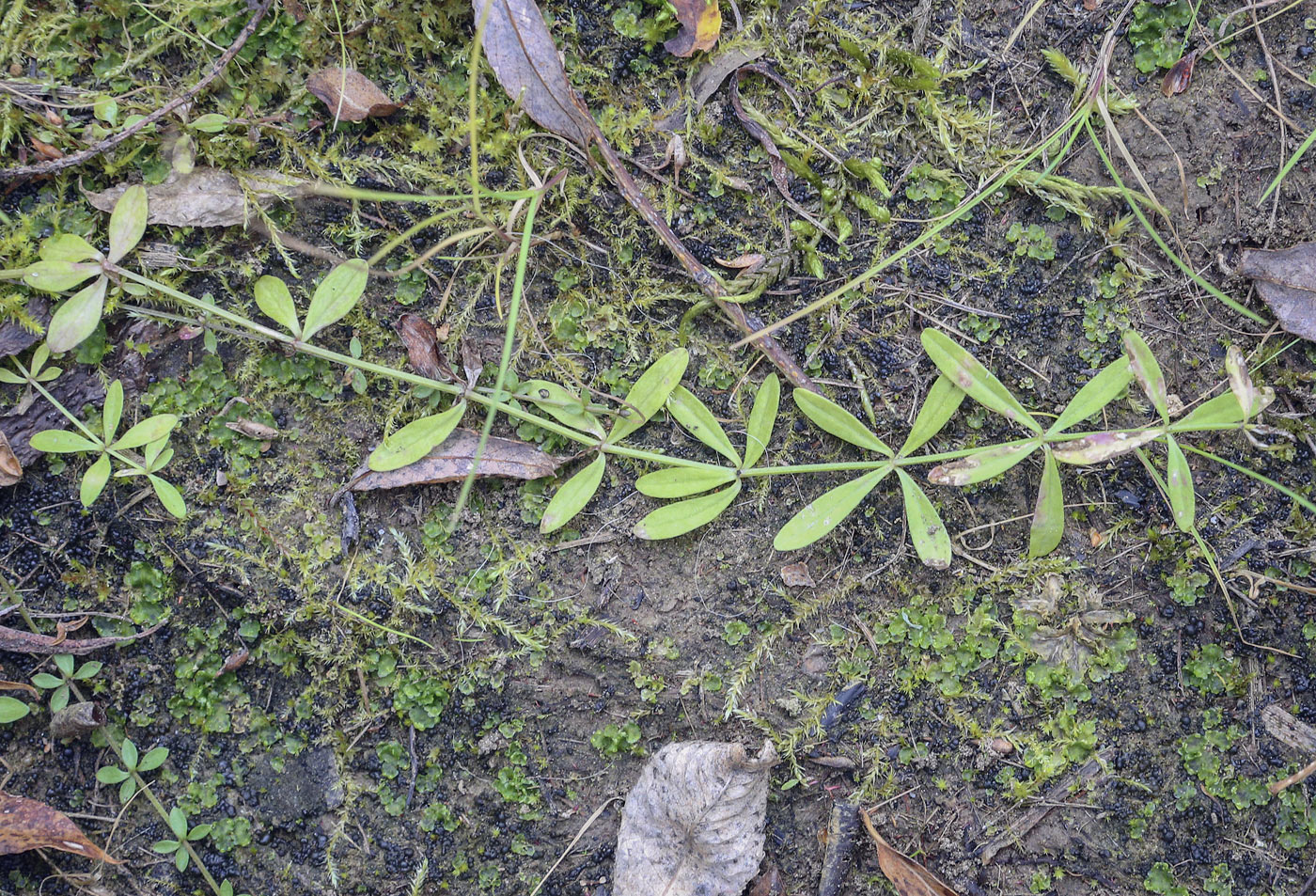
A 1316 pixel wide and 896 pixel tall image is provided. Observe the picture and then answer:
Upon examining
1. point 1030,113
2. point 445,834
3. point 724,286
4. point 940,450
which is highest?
point 1030,113

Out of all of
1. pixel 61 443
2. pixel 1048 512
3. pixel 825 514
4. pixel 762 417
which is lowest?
pixel 1048 512

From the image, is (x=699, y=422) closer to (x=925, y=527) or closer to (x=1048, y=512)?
(x=925, y=527)

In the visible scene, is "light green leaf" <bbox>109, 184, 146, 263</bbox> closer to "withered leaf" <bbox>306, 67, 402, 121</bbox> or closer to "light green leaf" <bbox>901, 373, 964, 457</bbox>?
"withered leaf" <bbox>306, 67, 402, 121</bbox>

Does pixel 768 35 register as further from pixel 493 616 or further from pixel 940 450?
pixel 493 616

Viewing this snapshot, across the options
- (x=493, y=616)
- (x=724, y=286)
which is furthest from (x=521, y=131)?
(x=493, y=616)

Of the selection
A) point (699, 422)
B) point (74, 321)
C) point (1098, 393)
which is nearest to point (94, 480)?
point (74, 321)

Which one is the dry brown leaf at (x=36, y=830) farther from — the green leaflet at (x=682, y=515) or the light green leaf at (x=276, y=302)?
the green leaflet at (x=682, y=515)

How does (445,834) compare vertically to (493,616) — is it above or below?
below
